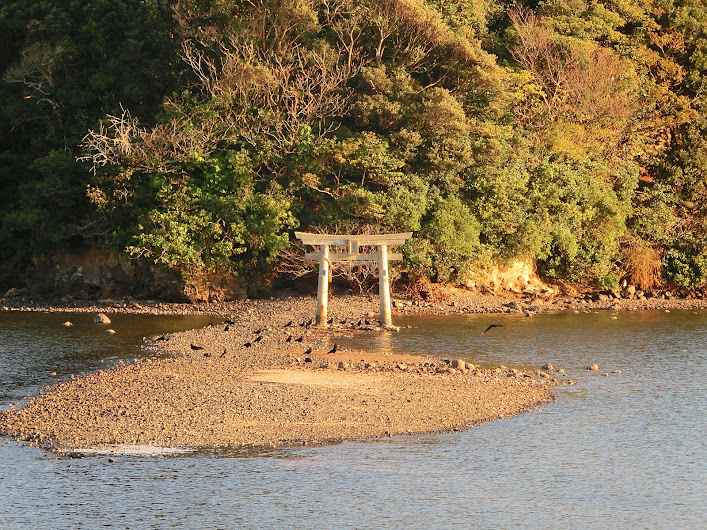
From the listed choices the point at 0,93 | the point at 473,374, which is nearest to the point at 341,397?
the point at 473,374

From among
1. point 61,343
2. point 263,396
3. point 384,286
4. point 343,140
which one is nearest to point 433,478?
point 263,396

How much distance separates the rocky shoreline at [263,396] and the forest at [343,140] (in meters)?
6.88

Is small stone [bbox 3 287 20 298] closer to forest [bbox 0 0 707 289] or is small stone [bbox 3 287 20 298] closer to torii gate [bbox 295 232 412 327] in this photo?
forest [bbox 0 0 707 289]

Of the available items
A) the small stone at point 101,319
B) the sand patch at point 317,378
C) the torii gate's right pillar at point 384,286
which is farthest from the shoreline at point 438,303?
the sand patch at point 317,378

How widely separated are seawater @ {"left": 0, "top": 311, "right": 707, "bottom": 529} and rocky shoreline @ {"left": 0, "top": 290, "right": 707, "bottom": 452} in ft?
1.93

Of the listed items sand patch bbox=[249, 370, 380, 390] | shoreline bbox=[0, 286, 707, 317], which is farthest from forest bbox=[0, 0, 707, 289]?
sand patch bbox=[249, 370, 380, 390]

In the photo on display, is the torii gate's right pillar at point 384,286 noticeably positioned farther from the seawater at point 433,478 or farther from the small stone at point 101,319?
the small stone at point 101,319

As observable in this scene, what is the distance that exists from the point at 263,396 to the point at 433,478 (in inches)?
195

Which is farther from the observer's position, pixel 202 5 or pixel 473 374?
pixel 202 5

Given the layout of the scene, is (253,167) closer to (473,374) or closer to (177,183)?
(177,183)

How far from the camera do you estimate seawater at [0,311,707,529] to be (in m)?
12.1

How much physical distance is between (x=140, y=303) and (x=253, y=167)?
608 centimetres

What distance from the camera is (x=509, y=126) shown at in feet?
107

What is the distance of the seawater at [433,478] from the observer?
12.1 metres
